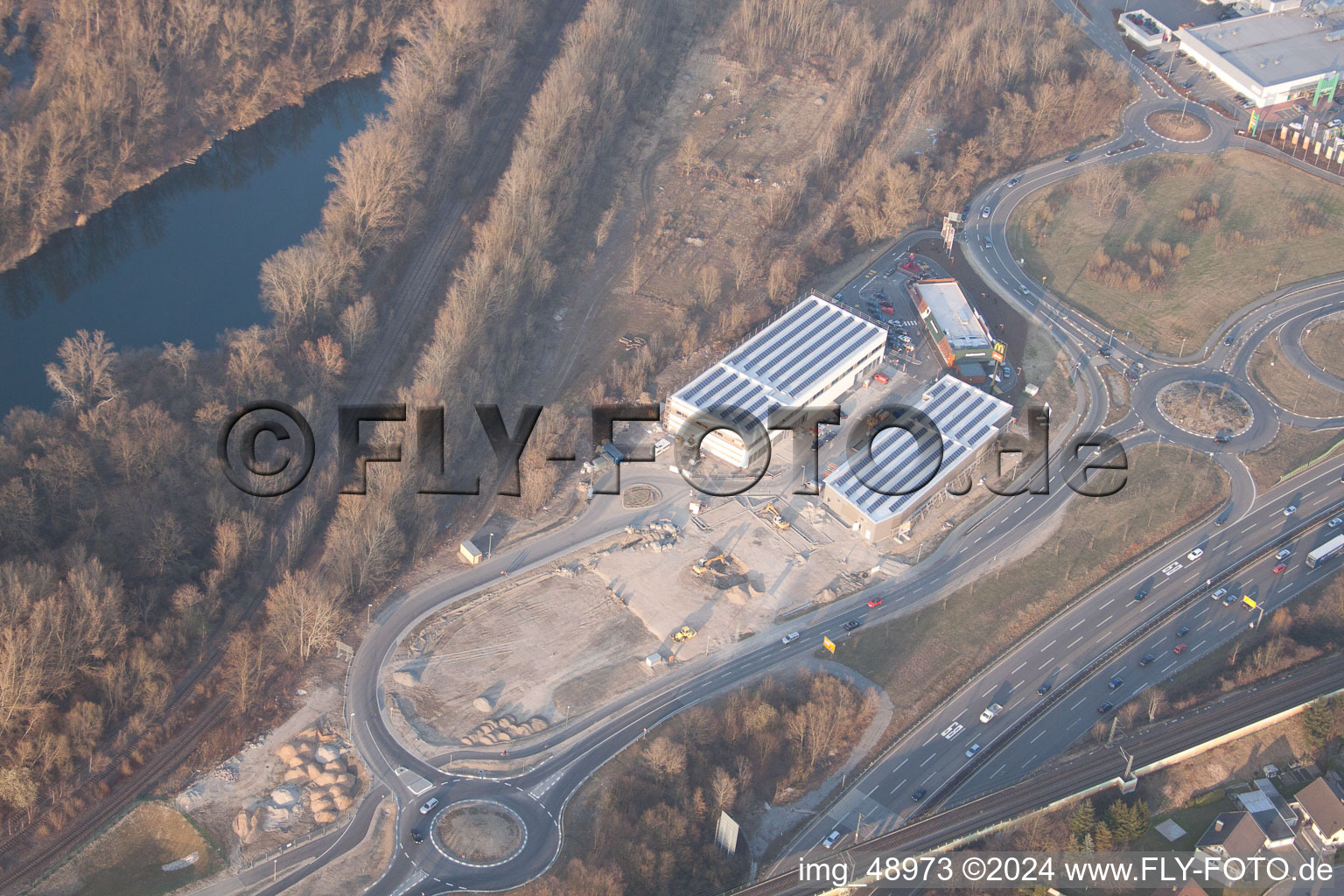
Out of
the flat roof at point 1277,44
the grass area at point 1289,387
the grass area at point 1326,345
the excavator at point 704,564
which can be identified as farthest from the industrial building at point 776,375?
the flat roof at point 1277,44

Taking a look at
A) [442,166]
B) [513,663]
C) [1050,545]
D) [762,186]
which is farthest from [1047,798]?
[442,166]

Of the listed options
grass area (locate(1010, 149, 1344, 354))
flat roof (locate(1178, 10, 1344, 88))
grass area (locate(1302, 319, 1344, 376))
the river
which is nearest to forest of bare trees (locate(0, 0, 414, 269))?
the river

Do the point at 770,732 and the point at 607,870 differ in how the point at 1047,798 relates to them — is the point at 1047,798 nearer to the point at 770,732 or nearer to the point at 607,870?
the point at 770,732

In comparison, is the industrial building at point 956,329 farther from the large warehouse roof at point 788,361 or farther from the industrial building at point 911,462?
the large warehouse roof at point 788,361

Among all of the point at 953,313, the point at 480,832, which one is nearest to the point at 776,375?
the point at 953,313

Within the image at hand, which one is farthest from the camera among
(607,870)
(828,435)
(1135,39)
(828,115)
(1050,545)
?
(1135,39)

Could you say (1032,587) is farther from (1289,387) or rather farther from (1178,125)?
(1178,125)
